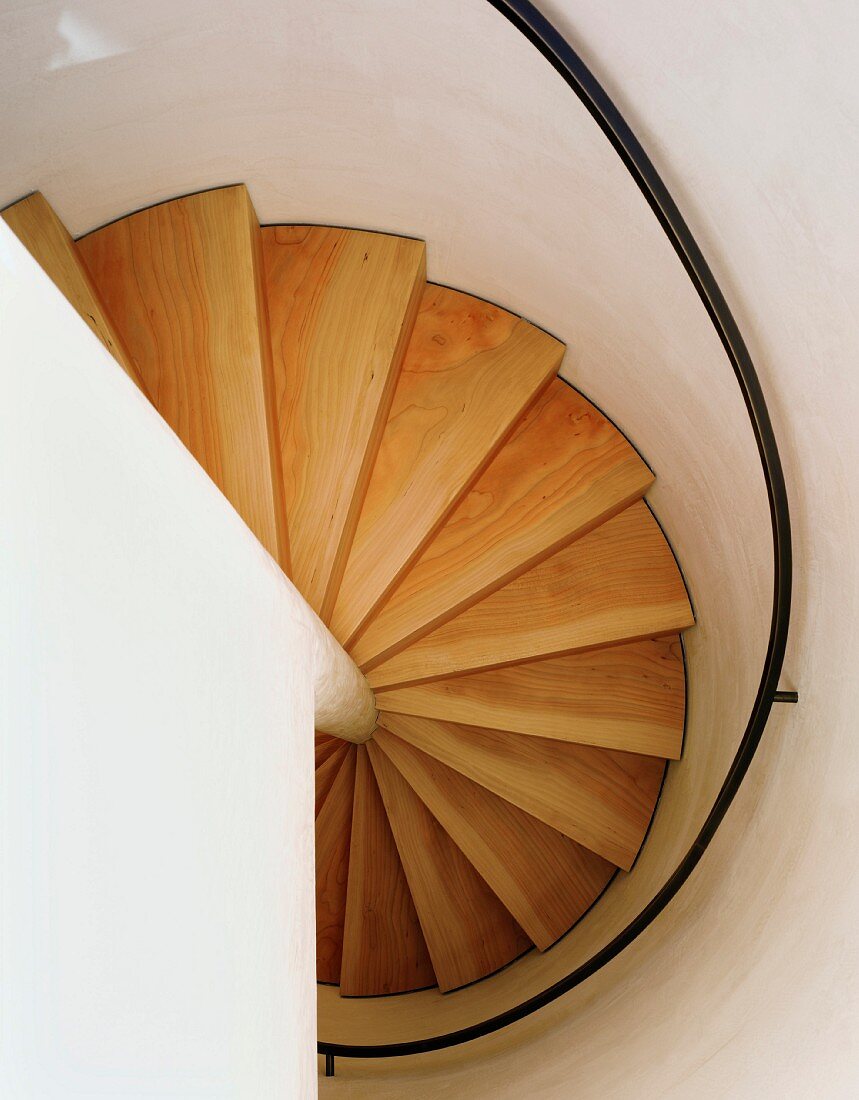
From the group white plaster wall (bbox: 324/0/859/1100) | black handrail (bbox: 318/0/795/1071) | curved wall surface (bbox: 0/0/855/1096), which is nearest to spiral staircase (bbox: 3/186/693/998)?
curved wall surface (bbox: 0/0/855/1096)

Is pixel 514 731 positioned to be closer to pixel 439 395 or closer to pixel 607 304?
pixel 439 395

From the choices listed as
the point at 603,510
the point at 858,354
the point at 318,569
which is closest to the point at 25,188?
the point at 318,569

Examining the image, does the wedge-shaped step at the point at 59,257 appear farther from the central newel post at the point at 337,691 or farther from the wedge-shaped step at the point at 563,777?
the wedge-shaped step at the point at 563,777

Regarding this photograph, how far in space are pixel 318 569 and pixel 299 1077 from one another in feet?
5.40

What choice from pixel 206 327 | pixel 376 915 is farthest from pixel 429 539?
pixel 376 915

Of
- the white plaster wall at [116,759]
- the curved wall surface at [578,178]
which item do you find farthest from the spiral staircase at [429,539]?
the white plaster wall at [116,759]

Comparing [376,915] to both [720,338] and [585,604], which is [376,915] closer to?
[585,604]

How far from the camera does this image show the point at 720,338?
6.02 ft

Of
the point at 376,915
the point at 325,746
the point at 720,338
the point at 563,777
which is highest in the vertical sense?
the point at 720,338

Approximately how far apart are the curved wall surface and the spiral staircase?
131mm

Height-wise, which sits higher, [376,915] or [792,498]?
[792,498]

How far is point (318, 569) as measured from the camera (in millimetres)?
2523

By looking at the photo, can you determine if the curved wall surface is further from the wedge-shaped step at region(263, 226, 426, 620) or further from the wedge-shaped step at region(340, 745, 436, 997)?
the wedge-shaped step at region(340, 745, 436, 997)

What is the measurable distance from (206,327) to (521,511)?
121cm
